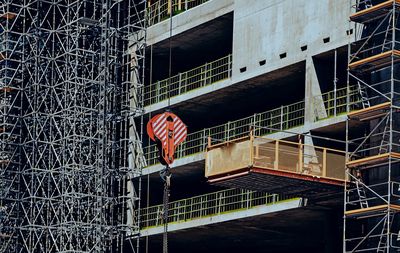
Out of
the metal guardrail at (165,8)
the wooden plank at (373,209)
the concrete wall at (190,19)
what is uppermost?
the metal guardrail at (165,8)

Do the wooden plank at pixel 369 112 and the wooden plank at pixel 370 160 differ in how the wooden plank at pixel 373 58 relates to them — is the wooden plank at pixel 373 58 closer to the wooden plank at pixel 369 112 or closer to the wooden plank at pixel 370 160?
the wooden plank at pixel 369 112

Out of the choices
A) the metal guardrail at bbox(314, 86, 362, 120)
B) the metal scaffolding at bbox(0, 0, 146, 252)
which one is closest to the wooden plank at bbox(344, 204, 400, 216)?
the metal guardrail at bbox(314, 86, 362, 120)

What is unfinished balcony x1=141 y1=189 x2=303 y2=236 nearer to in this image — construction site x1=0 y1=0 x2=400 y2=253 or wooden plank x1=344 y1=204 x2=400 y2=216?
construction site x1=0 y1=0 x2=400 y2=253

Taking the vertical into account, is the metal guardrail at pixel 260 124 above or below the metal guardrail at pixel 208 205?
above

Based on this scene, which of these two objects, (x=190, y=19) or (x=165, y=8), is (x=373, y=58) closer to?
(x=190, y=19)

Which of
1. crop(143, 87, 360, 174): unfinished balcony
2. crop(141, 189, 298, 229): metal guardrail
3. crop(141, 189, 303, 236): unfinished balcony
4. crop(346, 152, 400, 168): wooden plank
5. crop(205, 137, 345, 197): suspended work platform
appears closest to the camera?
crop(346, 152, 400, 168): wooden plank

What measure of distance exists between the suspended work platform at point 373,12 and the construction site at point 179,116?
82 millimetres

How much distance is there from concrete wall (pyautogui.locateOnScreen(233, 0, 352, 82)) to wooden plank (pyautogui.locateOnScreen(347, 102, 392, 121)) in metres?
4.05

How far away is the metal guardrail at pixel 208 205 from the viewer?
55.5 metres

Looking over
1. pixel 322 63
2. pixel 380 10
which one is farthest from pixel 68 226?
pixel 380 10

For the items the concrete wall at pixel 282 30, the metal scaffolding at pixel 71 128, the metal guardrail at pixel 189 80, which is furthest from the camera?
the metal scaffolding at pixel 71 128

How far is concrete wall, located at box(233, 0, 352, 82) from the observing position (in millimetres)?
50125

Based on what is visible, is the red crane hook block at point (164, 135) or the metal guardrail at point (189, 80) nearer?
the red crane hook block at point (164, 135)

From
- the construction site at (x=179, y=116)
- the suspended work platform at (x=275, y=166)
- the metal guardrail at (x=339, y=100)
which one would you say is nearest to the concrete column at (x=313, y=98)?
the construction site at (x=179, y=116)
